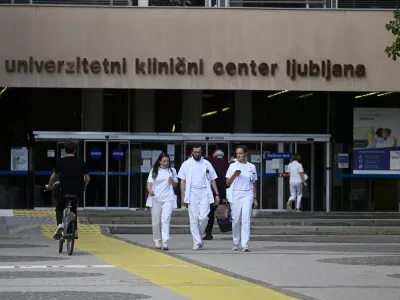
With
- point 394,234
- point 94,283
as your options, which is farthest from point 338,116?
point 94,283

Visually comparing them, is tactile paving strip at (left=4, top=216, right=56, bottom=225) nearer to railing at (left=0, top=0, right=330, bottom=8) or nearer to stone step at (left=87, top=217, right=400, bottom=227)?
stone step at (left=87, top=217, right=400, bottom=227)

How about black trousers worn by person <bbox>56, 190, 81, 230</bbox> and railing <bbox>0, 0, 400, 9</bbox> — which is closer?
black trousers worn by person <bbox>56, 190, 81, 230</bbox>

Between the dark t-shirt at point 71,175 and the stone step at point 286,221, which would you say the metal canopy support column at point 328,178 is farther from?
the dark t-shirt at point 71,175

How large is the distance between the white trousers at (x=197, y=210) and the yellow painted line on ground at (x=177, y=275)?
945mm

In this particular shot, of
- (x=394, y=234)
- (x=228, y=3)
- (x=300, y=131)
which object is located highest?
(x=228, y=3)

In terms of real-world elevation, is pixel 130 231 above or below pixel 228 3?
below

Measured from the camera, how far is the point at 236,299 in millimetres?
10195

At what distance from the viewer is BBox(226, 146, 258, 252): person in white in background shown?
56.3ft

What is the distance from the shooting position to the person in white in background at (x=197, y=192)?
690 inches

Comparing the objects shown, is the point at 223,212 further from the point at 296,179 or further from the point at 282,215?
the point at 296,179

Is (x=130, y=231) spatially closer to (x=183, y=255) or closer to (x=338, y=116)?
(x=183, y=255)

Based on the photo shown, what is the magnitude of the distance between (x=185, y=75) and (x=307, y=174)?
19.4 feet

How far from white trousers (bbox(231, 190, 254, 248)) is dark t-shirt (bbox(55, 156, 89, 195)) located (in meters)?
2.78

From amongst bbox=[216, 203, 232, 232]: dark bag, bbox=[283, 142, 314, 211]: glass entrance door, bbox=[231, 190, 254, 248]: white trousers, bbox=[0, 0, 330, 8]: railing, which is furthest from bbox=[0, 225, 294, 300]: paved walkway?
bbox=[283, 142, 314, 211]: glass entrance door
